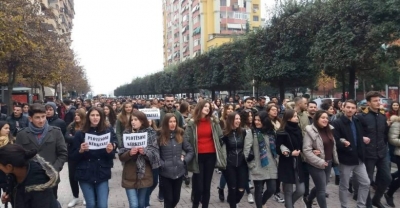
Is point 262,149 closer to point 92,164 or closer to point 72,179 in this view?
point 92,164

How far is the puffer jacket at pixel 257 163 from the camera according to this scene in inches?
268

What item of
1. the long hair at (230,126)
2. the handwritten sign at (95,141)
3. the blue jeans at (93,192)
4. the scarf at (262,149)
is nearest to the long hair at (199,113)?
the long hair at (230,126)

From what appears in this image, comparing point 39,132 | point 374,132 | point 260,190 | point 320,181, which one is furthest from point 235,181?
point 39,132

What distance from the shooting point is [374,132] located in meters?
7.03

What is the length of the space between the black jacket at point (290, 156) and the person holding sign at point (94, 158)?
259 centimetres

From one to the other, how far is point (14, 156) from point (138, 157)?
8.66ft

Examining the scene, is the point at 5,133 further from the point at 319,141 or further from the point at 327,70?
the point at 327,70

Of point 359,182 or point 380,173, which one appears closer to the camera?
point 359,182

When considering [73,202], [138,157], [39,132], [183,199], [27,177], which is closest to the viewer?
[27,177]

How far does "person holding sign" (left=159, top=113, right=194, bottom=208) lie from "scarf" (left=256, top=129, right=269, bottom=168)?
1.27m

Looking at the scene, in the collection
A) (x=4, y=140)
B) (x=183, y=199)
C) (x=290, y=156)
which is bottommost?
(x=183, y=199)

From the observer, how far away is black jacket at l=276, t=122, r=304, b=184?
6.48 m

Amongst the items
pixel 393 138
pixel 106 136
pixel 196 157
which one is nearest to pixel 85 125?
pixel 106 136

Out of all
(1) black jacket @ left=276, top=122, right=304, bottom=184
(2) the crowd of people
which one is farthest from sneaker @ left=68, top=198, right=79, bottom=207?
(1) black jacket @ left=276, top=122, right=304, bottom=184
